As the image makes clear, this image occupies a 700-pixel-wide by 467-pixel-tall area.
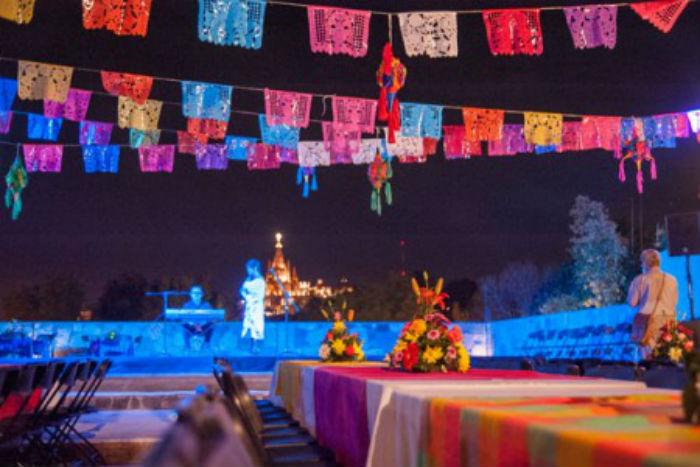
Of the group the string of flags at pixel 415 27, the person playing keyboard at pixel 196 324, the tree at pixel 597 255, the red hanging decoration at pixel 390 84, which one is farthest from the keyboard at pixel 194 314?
the tree at pixel 597 255

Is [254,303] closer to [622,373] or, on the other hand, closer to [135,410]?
[135,410]

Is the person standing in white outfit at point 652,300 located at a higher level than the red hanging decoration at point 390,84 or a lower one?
lower

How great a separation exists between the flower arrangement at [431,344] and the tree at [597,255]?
21.1 m

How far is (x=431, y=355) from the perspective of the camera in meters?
4.21

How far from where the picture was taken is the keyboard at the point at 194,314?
15.5 m

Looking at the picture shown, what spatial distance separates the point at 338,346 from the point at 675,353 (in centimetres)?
238

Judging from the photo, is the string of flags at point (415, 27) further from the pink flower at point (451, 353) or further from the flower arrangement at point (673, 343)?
the pink flower at point (451, 353)

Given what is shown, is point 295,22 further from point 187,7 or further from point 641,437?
point 641,437

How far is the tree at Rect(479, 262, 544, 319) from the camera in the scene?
115 ft

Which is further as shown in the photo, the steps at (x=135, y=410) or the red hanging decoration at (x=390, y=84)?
the red hanging decoration at (x=390, y=84)

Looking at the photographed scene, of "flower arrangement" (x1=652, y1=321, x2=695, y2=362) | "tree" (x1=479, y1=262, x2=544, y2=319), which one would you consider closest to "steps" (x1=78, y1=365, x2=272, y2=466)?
Answer: "flower arrangement" (x1=652, y1=321, x2=695, y2=362)

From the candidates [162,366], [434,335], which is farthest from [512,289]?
[434,335]

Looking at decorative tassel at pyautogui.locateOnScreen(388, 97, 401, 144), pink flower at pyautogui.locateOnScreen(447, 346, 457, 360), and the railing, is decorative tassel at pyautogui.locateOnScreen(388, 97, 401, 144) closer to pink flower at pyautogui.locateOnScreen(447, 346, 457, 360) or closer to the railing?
pink flower at pyautogui.locateOnScreen(447, 346, 457, 360)

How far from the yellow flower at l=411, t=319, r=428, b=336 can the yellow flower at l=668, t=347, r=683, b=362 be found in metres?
2.33
